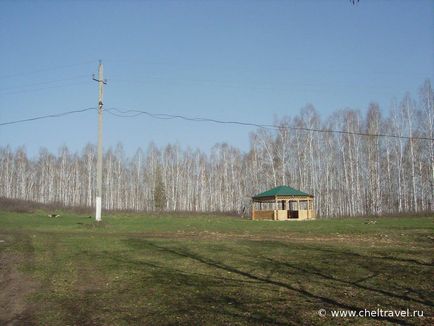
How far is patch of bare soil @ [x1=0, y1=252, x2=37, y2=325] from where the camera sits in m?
6.14

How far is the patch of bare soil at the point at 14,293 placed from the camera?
6.14 m

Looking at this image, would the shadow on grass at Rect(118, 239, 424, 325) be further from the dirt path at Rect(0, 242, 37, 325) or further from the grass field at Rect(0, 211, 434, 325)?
the dirt path at Rect(0, 242, 37, 325)

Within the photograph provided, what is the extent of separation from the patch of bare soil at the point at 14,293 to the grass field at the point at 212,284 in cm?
2

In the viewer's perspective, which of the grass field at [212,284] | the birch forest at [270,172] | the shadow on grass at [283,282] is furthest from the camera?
the birch forest at [270,172]

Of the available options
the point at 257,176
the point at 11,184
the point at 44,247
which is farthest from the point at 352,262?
the point at 11,184

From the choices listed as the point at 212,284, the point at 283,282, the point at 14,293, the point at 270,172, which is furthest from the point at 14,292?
the point at 270,172

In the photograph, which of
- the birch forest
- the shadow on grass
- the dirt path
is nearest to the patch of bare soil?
the dirt path

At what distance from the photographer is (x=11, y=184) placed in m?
80.1

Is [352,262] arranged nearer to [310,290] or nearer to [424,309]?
[310,290]

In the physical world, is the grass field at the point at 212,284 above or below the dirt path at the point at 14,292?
above

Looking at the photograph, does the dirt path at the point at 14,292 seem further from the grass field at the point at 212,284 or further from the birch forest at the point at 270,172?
the birch forest at the point at 270,172

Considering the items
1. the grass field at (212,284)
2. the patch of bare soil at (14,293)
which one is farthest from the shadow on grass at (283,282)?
the patch of bare soil at (14,293)

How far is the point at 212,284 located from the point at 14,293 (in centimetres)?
379

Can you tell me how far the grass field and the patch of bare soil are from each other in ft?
0.05
